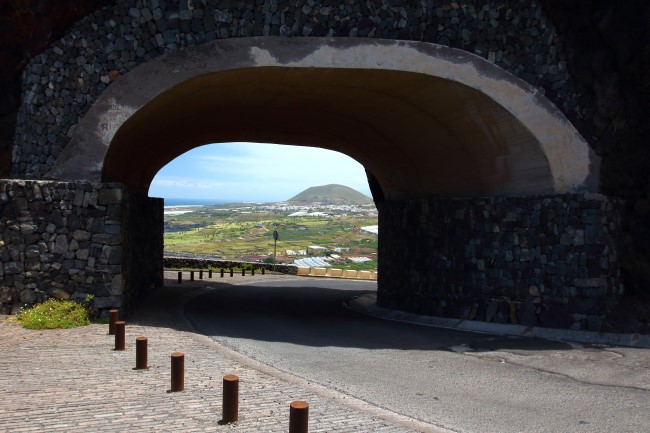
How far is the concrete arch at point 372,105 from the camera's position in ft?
43.2

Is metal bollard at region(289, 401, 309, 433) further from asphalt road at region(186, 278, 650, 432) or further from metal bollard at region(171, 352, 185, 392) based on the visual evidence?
metal bollard at region(171, 352, 185, 392)

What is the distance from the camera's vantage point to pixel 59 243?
13.0 metres

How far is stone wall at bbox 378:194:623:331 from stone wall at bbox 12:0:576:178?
392 cm

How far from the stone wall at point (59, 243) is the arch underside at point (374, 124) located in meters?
1.30

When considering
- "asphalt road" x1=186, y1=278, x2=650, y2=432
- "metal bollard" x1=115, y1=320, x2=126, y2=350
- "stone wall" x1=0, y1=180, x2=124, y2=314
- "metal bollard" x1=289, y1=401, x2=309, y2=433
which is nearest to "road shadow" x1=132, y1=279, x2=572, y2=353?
"asphalt road" x1=186, y1=278, x2=650, y2=432

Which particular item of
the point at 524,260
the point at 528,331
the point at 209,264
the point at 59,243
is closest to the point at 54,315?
the point at 59,243

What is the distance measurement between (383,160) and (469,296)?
653cm

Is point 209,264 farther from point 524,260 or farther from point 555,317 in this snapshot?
point 555,317

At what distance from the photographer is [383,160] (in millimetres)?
20031

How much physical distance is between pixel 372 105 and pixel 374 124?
5.33 ft

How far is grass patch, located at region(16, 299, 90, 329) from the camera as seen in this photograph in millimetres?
12156

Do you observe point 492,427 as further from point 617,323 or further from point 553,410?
point 617,323

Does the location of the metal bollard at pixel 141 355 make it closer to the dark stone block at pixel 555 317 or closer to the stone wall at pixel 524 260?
the stone wall at pixel 524 260

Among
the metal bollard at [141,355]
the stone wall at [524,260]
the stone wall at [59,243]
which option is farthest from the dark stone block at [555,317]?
the stone wall at [59,243]
